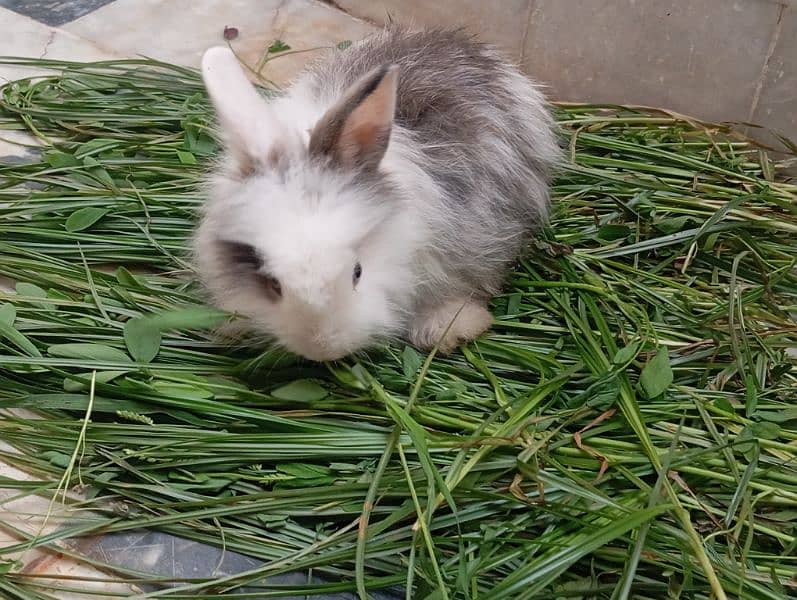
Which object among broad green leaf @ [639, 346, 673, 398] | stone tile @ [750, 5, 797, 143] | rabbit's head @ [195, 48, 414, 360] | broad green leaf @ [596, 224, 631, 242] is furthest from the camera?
stone tile @ [750, 5, 797, 143]

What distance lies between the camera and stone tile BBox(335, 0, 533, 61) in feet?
9.95

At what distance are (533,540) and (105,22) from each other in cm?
290

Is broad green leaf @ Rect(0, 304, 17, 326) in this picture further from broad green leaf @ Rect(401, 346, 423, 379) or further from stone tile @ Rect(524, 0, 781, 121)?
stone tile @ Rect(524, 0, 781, 121)

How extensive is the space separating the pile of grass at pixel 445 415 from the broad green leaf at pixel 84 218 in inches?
0.4

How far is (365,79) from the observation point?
138cm

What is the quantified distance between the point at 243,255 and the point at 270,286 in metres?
0.08

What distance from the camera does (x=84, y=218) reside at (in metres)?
2.07

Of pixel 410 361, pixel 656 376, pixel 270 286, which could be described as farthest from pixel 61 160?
pixel 656 376

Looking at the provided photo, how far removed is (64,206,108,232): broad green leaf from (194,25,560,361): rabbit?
0.52m

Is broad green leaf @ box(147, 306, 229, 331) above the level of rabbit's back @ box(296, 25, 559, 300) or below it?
below

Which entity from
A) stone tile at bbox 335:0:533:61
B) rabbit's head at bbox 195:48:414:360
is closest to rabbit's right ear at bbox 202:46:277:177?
rabbit's head at bbox 195:48:414:360

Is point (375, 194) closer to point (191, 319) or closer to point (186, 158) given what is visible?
point (191, 319)

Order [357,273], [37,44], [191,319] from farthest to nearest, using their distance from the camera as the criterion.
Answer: [37,44] < [191,319] < [357,273]

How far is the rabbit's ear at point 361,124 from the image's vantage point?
1.39 metres
